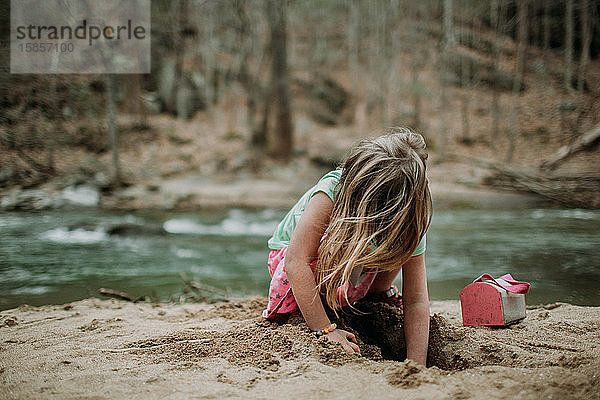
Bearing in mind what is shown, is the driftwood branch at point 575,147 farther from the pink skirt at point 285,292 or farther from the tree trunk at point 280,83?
the pink skirt at point 285,292

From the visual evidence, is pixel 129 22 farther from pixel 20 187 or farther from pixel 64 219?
pixel 64 219

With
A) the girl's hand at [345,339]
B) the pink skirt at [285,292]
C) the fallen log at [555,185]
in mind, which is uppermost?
the pink skirt at [285,292]

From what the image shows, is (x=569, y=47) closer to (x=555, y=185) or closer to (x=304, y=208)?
(x=555, y=185)

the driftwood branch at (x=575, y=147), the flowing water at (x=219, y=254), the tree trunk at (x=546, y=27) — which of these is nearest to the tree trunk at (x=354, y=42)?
the tree trunk at (x=546, y=27)

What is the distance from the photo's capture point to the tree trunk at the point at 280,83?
45.6ft

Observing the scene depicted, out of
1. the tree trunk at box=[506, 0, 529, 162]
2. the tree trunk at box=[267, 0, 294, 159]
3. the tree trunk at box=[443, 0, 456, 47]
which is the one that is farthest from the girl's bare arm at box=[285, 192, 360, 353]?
the tree trunk at box=[443, 0, 456, 47]

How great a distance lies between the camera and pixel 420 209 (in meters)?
1.66

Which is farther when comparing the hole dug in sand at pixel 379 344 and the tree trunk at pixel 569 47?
the tree trunk at pixel 569 47

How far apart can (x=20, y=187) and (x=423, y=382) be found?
1110 centimetres

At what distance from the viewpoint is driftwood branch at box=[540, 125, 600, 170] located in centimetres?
1116

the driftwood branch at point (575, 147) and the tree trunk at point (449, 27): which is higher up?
the tree trunk at point (449, 27)

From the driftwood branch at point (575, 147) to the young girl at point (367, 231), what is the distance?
439 inches

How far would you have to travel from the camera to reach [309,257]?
1.75m

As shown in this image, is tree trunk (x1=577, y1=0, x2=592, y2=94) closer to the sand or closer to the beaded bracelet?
the sand
